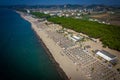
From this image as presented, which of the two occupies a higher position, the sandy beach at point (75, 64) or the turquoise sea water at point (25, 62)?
the sandy beach at point (75, 64)

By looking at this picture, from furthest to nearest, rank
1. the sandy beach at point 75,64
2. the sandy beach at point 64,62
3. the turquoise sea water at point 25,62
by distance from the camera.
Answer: the turquoise sea water at point 25,62
the sandy beach at point 64,62
the sandy beach at point 75,64

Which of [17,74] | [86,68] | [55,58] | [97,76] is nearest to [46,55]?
[55,58]

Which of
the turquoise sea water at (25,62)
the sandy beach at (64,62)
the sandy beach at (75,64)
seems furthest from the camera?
the turquoise sea water at (25,62)

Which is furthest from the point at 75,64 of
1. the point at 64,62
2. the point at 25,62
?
the point at 25,62

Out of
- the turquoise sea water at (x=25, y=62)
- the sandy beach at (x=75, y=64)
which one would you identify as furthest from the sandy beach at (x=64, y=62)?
the turquoise sea water at (x=25, y=62)

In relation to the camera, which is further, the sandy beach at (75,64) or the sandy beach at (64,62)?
the sandy beach at (64,62)

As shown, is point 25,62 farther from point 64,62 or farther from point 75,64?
point 75,64

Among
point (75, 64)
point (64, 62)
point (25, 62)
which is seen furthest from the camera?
point (25, 62)

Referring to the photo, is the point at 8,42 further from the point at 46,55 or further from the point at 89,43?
the point at 89,43

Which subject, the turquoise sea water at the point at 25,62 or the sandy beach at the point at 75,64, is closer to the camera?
the sandy beach at the point at 75,64

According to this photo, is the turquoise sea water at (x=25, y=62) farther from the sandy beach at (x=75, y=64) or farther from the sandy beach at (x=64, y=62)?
the sandy beach at (x=75, y=64)

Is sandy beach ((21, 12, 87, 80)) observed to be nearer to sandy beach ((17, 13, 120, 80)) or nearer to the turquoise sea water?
sandy beach ((17, 13, 120, 80))

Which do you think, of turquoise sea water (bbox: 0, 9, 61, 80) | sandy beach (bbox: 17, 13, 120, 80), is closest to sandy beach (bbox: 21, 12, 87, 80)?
sandy beach (bbox: 17, 13, 120, 80)

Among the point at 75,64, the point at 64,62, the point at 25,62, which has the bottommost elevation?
the point at 25,62
